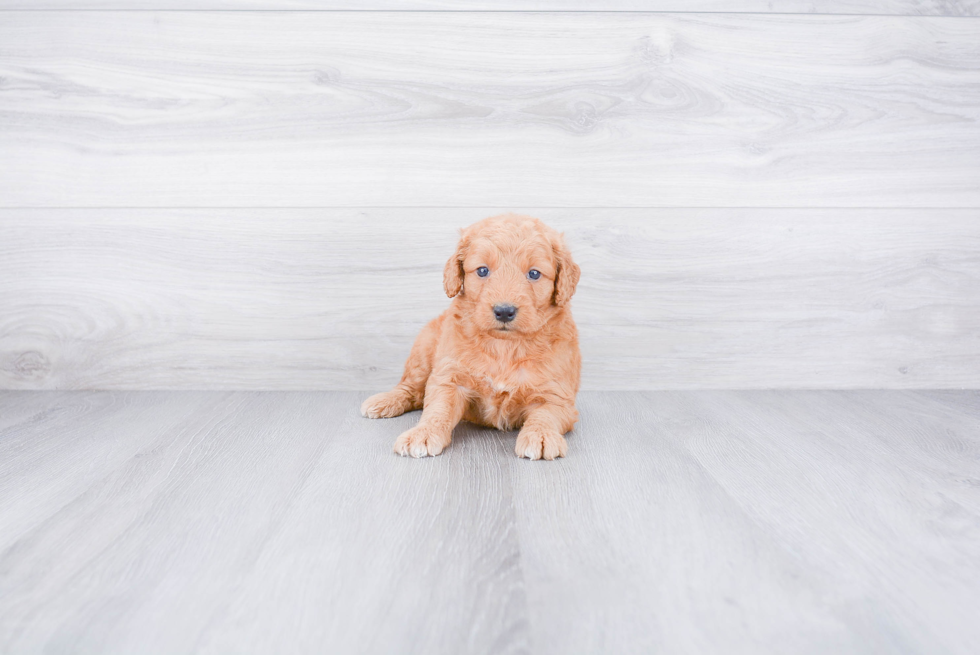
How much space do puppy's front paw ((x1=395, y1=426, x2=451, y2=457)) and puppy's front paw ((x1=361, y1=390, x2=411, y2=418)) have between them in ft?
1.00

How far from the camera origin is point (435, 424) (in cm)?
136

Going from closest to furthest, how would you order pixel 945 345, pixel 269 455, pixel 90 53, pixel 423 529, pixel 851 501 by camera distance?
pixel 423 529, pixel 851 501, pixel 269 455, pixel 90 53, pixel 945 345

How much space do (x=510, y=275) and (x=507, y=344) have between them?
0.18m

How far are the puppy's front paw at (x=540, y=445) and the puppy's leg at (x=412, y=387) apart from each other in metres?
0.41

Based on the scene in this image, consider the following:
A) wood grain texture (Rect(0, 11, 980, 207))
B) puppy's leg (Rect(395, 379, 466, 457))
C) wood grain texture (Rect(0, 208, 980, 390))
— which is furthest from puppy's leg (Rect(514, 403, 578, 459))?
wood grain texture (Rect(0, 11, 980, 207))

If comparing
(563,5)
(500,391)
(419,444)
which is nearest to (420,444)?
(419,444)

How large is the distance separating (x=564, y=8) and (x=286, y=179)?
95cm

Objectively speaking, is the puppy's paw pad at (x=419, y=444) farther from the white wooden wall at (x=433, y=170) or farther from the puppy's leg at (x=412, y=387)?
the white wooden wall at (x=433, y=170)

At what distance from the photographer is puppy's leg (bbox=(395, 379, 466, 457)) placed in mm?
1320

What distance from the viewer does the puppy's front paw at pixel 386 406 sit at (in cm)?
163

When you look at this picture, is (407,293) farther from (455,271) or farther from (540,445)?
(540,445)

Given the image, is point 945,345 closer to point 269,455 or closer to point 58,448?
point 269,455

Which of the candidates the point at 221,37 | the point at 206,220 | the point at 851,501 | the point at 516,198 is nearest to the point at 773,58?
the point at 516,198

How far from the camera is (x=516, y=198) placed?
1.87 meters
